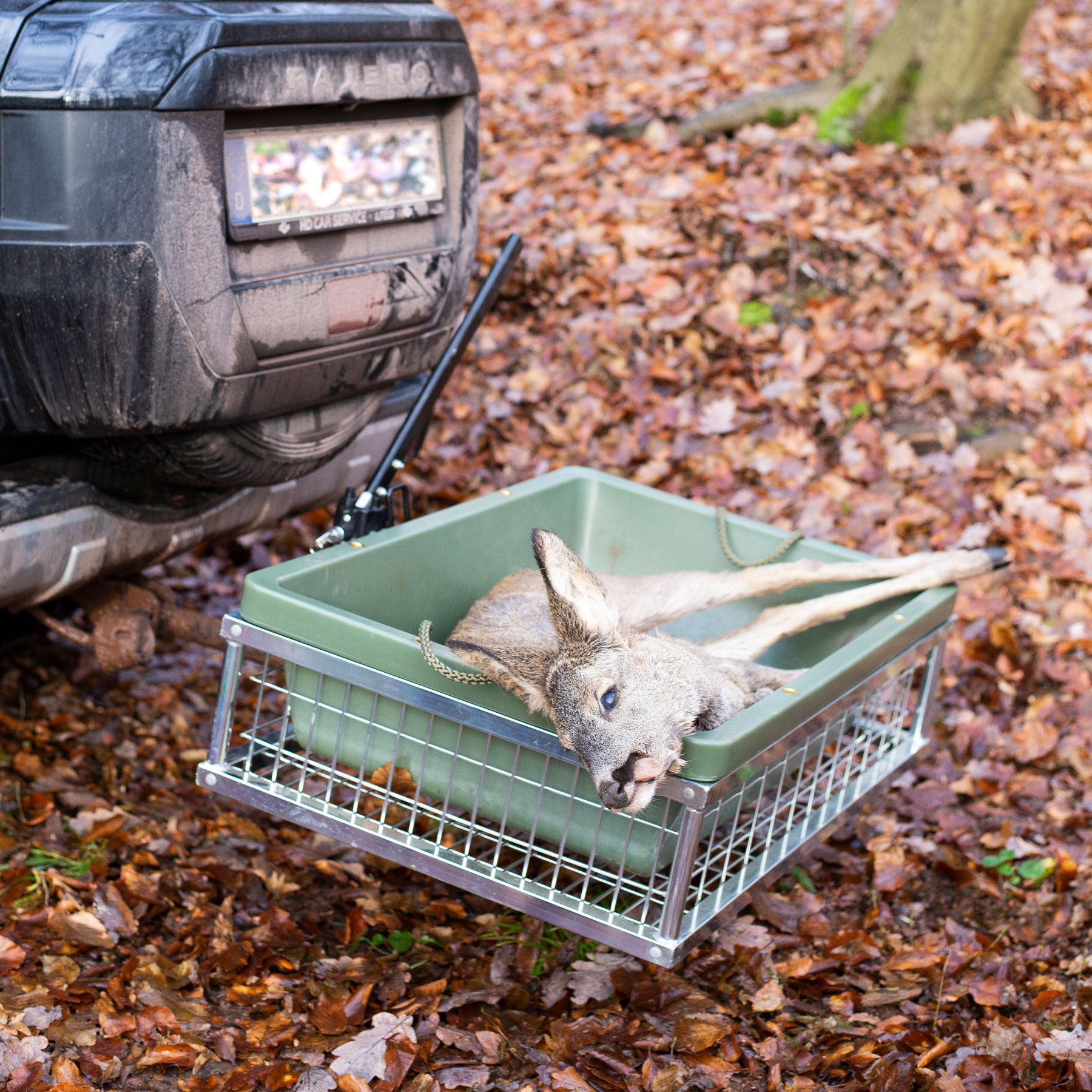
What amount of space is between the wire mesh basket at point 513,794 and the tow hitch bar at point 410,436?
2.05ft

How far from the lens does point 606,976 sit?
117 inches

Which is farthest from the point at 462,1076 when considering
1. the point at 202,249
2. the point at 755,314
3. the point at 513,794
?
the point at 755,314

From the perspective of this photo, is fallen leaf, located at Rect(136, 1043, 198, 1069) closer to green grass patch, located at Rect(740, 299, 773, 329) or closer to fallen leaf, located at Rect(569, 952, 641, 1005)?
fallen leaf, located at Rect(569, 952, 641, 1005)

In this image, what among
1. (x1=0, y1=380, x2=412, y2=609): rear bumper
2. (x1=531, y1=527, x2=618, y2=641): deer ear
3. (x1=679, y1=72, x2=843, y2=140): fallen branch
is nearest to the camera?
(x1=531, y1=527, x2=618, y2=641): deer ear

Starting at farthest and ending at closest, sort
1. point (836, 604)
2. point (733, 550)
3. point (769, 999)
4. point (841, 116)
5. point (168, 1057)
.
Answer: point (841, 116) < point (733, 550) < point (836, 604) < point (769, 999) < point (168, 1057)

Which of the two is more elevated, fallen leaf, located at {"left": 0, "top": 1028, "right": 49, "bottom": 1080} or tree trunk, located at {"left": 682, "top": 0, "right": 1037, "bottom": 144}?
tree trunk, located at {"left": 682, "top": 0, "right": 1037, "bottom": 144}

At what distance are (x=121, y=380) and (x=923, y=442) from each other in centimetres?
372

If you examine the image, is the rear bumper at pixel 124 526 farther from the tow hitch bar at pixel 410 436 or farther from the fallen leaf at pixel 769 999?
the fallen leaf at pixel 769 999

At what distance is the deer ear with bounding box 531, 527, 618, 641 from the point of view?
255cm

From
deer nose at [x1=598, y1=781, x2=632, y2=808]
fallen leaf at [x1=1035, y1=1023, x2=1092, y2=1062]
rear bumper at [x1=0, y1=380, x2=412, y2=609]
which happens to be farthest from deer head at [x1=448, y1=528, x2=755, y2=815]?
rear bumper at [x1=0, y1=380, x2=412, y2=609]

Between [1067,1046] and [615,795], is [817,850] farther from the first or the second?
[615,795]

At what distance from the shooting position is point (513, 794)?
8.82 ft

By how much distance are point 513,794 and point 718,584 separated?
3.81 feet

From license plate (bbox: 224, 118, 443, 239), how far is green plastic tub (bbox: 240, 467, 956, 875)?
33.4 inches
